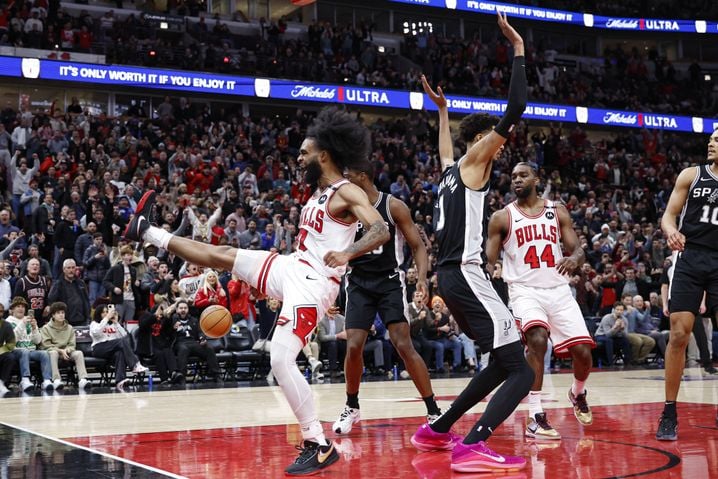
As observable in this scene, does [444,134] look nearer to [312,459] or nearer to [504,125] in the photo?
[504,125]

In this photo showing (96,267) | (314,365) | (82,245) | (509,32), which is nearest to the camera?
(509,32)

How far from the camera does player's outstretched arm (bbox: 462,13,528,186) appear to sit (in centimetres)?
504

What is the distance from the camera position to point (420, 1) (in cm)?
3347

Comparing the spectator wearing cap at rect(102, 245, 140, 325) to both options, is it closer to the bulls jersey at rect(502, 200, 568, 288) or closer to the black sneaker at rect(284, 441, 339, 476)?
the bulls jersey at rect(502, 200, 568, 288)

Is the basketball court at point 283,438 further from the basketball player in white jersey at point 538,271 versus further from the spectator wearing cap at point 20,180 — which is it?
the spectator wearing cap at point 20,180

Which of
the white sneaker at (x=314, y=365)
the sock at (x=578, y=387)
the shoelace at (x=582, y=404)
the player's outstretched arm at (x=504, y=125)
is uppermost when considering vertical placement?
the player's outstretched arm at (x=504, y=125)

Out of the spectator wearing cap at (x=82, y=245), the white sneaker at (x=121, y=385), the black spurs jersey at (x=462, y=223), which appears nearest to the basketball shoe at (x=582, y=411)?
the black spurs jersey at (x=462, y=223)

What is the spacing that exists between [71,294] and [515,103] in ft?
33.2

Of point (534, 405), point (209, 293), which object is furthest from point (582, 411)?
point (209, 293)

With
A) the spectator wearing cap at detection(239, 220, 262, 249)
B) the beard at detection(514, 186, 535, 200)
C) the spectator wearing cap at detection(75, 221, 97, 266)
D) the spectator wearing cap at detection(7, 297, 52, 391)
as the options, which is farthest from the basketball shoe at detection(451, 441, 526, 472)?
the spectator wearing cap at detection(239, 220, 262, 249)

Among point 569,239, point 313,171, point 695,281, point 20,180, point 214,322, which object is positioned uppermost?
point 20,180

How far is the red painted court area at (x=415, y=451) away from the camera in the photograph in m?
4.82

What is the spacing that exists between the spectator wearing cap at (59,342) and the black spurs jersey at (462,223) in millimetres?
8216

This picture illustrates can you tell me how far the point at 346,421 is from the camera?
21.7ft
